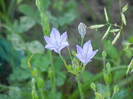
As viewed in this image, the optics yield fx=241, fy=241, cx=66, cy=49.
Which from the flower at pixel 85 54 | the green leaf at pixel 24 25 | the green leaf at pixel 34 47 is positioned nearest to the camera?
the flower at pixel 85 54

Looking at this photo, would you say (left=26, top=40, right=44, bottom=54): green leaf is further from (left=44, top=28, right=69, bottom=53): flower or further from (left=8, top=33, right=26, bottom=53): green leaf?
(left=44, top=28, right=69, bottom=53): flower

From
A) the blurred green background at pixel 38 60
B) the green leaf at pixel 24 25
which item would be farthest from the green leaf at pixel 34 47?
the green leaf at pixel 24 25

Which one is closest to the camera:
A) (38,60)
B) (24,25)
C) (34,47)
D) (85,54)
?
(85,54)

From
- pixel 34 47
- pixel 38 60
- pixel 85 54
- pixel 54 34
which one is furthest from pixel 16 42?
pixel 85 54

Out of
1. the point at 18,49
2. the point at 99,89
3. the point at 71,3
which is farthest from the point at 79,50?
the point at 71,3

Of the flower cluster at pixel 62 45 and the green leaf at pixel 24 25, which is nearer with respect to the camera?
the flower cluster at pixel 62 45

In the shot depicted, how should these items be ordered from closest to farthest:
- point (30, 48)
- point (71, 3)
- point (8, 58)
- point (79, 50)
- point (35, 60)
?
point (79, 50)
point (35, 60)
point (30, 48)
point (8, 58)
point (71, 3)

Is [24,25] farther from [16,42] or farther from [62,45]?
[62,45]

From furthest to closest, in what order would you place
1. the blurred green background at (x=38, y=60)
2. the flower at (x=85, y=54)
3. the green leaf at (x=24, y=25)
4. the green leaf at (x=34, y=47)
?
the green leaf at (x=24, y=25)
the green leaf at (x=34, y=47)
the blurred green background at (x=38, y=60)
the flower at (x=85, y=54)

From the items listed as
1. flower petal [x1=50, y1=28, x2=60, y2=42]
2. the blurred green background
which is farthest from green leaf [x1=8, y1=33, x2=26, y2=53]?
flower petal [x1=50, y1=28, x2=60, y2=42]

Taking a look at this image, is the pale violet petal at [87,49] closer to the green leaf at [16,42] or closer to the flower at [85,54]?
the flower at [85,54]

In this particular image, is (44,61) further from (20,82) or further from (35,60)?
(20,82)
